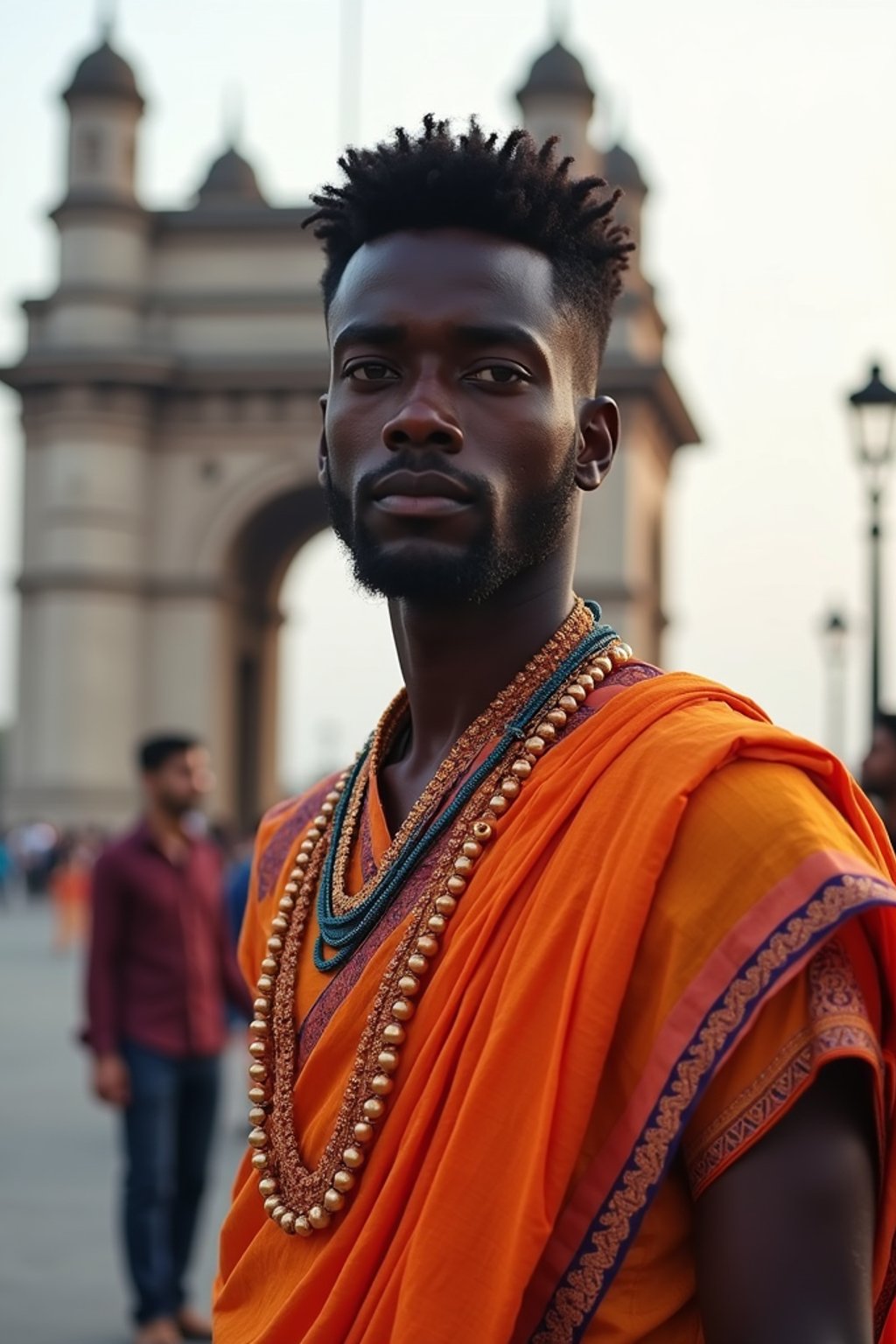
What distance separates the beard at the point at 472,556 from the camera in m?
2.02

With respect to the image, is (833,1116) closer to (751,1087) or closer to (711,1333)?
(751,1087)

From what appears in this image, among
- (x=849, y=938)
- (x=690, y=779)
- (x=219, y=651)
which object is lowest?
(x=219, y=651)

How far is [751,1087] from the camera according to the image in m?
1.65

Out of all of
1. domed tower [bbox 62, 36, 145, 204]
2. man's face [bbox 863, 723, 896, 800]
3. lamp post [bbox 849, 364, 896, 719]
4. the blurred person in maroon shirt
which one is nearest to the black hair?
the blurred person in maroon shirt

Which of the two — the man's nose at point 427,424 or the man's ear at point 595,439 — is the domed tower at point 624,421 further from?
the man's nose at point 427,424

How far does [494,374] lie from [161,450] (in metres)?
31.3

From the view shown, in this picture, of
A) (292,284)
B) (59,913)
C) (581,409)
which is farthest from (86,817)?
(581,409)

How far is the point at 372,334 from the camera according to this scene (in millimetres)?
2066

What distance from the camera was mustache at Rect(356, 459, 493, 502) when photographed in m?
2.00

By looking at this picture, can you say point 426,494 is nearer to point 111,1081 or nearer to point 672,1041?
point 672,1041

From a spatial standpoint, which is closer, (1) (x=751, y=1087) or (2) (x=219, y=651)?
(1) (x=751, y=1087)

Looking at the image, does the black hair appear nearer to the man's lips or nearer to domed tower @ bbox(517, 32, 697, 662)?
the man's lips

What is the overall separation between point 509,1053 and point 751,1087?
0.22 metres

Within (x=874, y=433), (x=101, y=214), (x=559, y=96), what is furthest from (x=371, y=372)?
(x=101, y=214)
